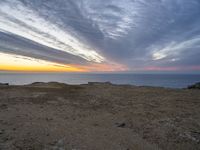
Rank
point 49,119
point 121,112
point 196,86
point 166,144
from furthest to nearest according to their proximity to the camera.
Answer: point 196,86 → point 121,112 → point 49,119 → point 166,144

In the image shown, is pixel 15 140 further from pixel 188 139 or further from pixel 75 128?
pixel 188 139

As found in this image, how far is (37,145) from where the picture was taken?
14.8ft

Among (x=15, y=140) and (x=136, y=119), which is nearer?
(x=15, y=140)

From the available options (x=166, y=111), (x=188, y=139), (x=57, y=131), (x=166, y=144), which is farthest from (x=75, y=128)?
(x=166, y=111)

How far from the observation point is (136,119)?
23.3ft

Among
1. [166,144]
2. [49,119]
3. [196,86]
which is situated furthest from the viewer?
[196,86]

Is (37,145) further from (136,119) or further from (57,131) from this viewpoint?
(136,119)

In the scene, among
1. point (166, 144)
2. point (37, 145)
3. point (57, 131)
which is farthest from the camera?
point (57, 131)

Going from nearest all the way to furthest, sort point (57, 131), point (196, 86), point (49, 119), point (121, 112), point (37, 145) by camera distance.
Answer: point (37, 145), point (57, 131), point (49, 119), point (121, 112), point (196, 86)

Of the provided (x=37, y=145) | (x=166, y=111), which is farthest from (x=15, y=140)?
(x=166, y=111)

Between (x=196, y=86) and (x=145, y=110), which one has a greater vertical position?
(x=196, y=86)

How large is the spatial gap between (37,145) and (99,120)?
10.0 feet

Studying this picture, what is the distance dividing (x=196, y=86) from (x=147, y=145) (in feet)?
55.6

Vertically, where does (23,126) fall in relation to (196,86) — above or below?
below
